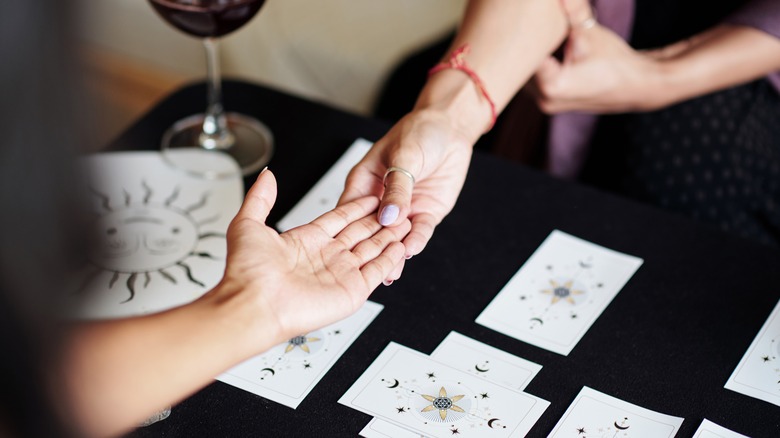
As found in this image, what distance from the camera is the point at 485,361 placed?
1.00m

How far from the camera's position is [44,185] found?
0.29m

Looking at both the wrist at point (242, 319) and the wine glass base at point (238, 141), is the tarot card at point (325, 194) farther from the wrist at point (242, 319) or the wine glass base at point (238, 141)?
the wrist at point (242, 319)

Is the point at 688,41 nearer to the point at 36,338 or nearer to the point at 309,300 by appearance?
the point at 309,300

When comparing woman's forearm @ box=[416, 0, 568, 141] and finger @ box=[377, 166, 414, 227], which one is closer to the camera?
finger @ box=[377, 166, 414, 227]

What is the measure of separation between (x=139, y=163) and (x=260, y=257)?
52 cm

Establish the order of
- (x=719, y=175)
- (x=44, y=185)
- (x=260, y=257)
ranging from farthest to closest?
1. (x=719, y=175)
2. (x=260, y=257)
3. (x=44, y=185)

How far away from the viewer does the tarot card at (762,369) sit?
3.23 ft

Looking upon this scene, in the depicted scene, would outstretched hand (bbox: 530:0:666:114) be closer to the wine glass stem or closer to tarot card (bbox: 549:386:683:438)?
the wine glass stem

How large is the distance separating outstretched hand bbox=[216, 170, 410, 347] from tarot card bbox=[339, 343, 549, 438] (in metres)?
0.10

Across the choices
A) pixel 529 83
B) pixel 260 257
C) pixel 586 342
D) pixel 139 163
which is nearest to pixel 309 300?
pixel 260 257

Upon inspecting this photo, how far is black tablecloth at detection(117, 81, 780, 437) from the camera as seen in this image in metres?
0.95

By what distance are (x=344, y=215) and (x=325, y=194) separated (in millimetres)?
234

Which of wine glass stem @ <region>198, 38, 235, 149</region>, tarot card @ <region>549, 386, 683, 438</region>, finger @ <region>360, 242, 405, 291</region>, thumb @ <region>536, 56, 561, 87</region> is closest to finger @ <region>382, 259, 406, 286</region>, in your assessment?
finger @ <region>360, 242, 405, 291</region>

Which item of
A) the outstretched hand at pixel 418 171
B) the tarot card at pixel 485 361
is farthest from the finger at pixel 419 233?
the tarot card at pixel 485 361
